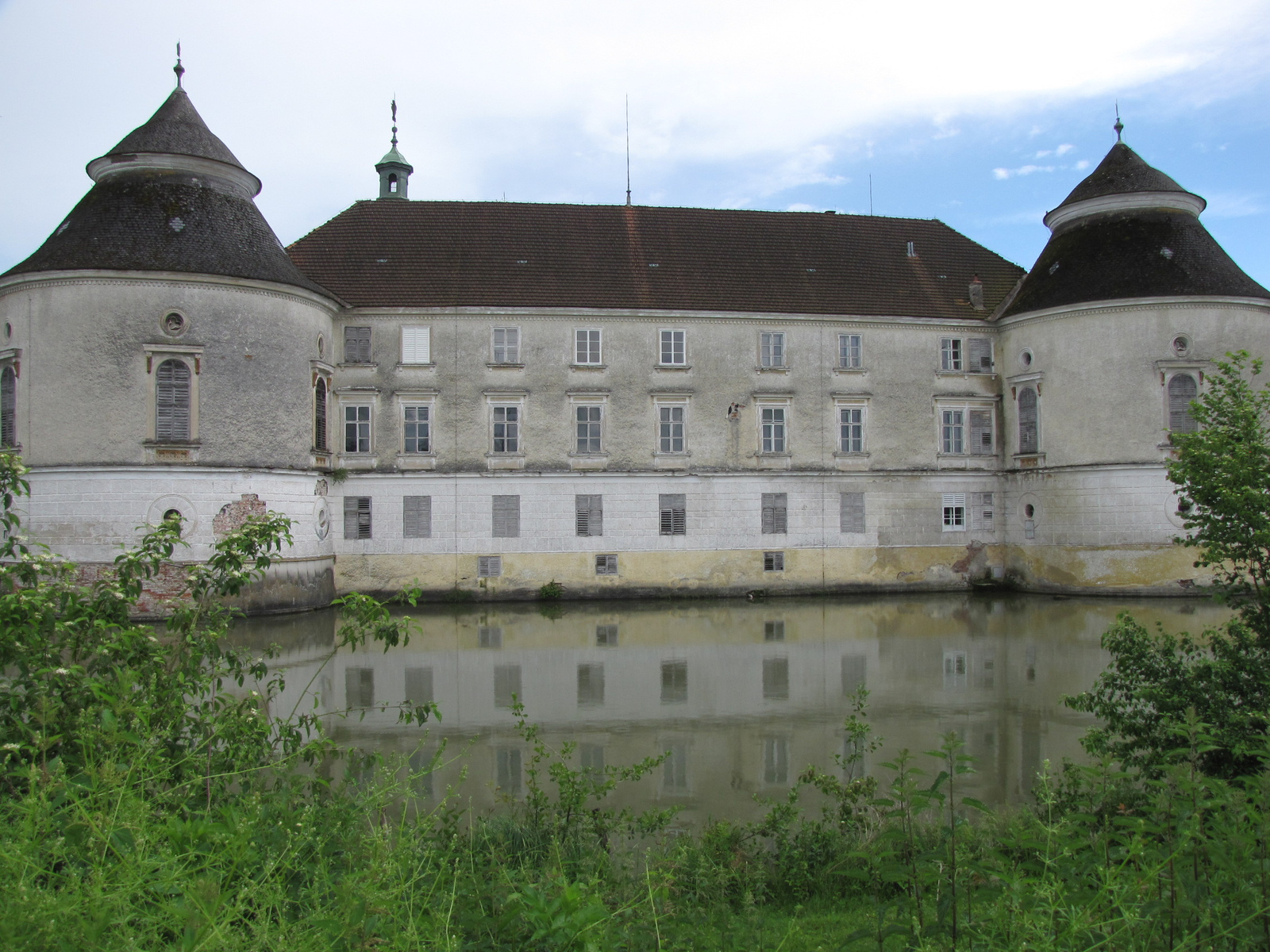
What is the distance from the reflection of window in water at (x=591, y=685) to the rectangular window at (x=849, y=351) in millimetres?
15297

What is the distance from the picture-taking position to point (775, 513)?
1009 inches

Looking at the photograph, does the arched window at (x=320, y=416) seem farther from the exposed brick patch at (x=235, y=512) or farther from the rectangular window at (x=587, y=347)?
the rectangular window at (x=587, y=347)

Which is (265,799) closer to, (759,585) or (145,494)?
(145,494)

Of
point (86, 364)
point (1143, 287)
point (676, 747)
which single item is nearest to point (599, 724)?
point (676, 747)

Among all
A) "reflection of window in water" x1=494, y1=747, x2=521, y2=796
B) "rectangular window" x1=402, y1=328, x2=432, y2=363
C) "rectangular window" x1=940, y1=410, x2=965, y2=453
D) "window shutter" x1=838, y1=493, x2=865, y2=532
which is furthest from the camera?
"rectangular window" x1=940, y1=410, x2=965, y2=453

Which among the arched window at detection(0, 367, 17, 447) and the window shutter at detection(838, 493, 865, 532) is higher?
the arched window at detection(0, 367, 17, 447)

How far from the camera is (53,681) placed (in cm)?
479

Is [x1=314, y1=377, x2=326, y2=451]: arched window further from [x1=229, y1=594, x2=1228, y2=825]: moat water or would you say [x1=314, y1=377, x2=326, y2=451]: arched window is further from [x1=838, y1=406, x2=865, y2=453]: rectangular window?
[x1=838, y1=406, x2=865, y2=453]: rectangular window

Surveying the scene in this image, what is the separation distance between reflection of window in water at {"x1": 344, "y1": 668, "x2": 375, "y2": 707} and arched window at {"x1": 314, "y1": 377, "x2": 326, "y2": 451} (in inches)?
413

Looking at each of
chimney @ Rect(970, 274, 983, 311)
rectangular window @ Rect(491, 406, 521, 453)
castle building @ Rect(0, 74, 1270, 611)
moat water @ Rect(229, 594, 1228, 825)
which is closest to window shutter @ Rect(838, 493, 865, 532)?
castle building @ Rect(0, 74, 1270, 611)

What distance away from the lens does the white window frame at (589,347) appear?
82.7 ft

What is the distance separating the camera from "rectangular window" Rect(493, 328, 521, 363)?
24844 mm

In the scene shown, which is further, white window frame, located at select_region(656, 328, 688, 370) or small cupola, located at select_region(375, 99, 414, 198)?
small cupola, located at select_region(375, 99, 414, 198)

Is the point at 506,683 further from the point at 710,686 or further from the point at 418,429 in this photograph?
the point at 418,429
